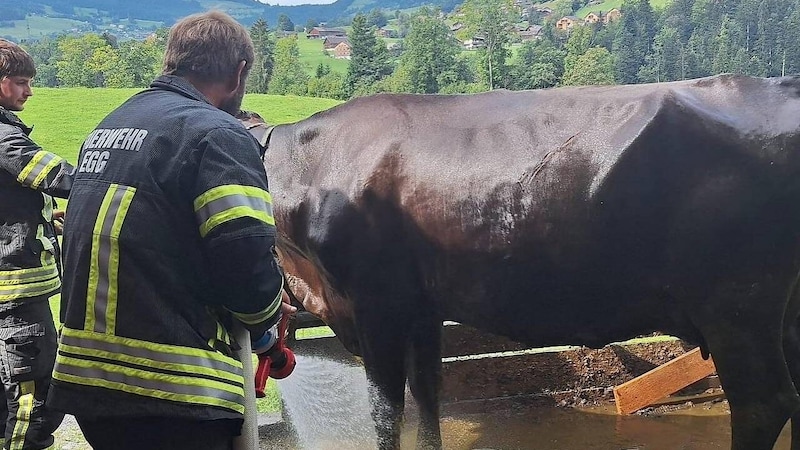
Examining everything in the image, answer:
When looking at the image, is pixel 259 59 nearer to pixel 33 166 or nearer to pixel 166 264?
pixel 166 264

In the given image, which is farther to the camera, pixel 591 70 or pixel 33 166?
pixel 591 70

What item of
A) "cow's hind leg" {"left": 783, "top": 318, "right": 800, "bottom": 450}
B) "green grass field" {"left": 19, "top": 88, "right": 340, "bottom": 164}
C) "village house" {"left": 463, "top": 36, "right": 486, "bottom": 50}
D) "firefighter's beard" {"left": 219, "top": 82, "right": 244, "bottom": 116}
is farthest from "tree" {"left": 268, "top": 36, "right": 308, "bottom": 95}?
"firefighter's beard" {"left": 219, "top": 82, "right": 244, "bottom": 116}

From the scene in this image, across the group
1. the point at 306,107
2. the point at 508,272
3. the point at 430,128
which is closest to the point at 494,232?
the point at 508,272

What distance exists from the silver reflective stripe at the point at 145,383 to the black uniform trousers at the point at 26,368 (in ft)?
5.87

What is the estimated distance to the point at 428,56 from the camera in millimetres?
14328

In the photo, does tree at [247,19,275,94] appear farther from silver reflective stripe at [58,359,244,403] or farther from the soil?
the soil

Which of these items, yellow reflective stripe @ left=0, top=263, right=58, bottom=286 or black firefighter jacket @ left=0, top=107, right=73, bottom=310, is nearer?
black firefighter jacket @ left=0, top=107, right=73, bottom=310

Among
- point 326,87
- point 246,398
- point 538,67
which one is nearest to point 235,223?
point 246,398

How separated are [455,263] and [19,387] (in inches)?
90.1

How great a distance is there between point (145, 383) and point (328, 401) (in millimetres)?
3399

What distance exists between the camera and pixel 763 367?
11.7 feet

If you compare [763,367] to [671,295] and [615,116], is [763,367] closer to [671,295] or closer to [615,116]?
[671,295]

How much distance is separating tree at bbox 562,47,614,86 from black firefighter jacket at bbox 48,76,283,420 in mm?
6510

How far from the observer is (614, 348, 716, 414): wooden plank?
516 centimetres
